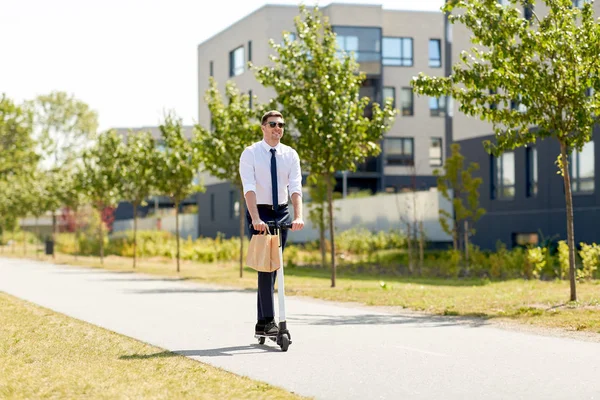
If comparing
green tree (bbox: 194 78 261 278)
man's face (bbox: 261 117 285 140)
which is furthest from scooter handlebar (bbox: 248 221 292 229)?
green tree (bbox: 194 78 261 278)

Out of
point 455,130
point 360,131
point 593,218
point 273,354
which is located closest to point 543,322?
point 273,354

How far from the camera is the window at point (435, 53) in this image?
182 ft

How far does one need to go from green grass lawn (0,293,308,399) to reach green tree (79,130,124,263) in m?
24.6

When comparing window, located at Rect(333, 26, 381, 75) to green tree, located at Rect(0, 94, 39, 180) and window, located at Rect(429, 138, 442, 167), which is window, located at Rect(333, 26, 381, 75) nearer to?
window, located at Rect(429, 138, 442, 167)

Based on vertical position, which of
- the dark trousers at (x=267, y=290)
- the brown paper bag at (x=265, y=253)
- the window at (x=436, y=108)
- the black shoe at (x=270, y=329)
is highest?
the window at (x=436, y=108)

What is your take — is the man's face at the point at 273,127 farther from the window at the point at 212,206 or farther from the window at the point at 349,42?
the window at the point at 212,206

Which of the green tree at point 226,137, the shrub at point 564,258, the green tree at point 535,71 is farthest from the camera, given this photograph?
the green tree at point 226,137

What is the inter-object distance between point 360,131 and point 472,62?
20.8ft

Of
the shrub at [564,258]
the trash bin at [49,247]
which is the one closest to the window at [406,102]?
the trash bin at [49,247]

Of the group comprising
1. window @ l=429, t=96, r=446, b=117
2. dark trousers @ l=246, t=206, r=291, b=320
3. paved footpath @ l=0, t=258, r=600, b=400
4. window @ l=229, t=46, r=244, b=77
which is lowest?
paved footpath @ l=0, t=258, r=600, b=400

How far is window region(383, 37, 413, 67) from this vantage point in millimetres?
54500

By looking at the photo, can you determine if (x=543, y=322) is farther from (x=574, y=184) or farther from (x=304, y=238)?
(x=304, y=238)

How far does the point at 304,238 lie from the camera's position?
4775cm

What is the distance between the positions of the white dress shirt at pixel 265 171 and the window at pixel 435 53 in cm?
4732
